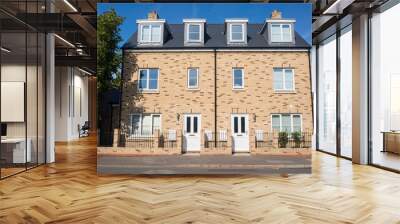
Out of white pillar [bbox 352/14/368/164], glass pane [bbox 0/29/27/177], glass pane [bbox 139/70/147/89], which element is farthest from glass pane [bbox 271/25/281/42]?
glass pane [bbox 0/29/27/177]

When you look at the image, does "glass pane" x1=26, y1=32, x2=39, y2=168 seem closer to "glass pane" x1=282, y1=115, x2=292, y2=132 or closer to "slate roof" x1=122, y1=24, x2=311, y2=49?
"slate roof" x1=122, y1=24, x2=311, y2=49

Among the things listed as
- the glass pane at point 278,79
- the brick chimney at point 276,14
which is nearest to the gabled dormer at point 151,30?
the brick chimney at point 276,14

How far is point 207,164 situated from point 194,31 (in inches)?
84.7

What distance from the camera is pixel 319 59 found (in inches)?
397

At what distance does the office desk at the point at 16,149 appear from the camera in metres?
5.97

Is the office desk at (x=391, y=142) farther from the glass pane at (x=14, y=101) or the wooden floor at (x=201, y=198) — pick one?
the glass pane at (x=14, y=101)

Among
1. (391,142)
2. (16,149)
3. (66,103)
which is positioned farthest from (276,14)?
(66,103)

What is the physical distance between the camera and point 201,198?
4.56 metres

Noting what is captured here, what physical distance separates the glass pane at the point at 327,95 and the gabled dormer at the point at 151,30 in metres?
4.88

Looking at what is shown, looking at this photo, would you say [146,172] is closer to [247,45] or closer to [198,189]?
[198,189]

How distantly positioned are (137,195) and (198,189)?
85 cm


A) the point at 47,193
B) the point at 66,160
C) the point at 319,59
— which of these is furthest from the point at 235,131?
the point at 319,59

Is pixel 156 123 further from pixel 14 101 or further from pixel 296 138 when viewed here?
pixel 14 101

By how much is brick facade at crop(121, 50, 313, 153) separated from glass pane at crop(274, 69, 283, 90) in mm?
71
